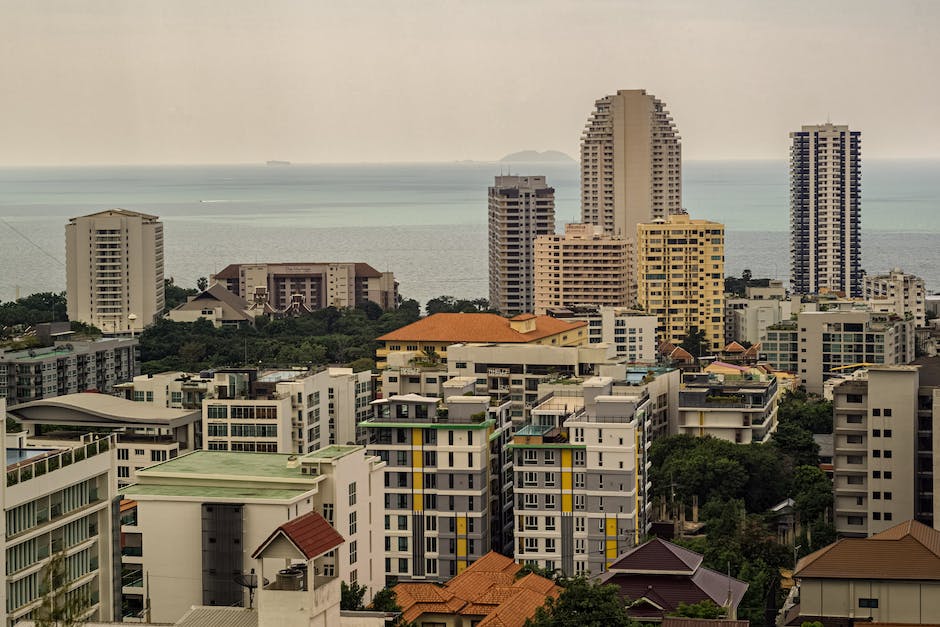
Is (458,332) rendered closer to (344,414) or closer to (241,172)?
(344,414)

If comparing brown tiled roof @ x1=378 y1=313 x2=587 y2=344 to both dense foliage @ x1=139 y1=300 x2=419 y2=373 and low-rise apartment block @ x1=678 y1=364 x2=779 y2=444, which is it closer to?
dense foliage @ x1=139 y1=300 x2=419 y2=373

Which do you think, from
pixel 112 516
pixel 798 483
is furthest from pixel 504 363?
pixel 112 516

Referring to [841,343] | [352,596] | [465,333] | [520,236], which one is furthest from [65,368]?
[520,236]

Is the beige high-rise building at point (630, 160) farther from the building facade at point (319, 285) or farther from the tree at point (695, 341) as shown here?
the tree at point (695, 341)

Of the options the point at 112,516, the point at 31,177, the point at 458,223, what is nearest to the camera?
the point at 112,516

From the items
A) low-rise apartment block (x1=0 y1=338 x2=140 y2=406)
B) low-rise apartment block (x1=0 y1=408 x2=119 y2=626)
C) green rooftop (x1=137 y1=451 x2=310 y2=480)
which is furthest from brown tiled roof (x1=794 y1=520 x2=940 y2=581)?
low-rise apartment block (x1=0 y1=338 x2=140 y2=406)
